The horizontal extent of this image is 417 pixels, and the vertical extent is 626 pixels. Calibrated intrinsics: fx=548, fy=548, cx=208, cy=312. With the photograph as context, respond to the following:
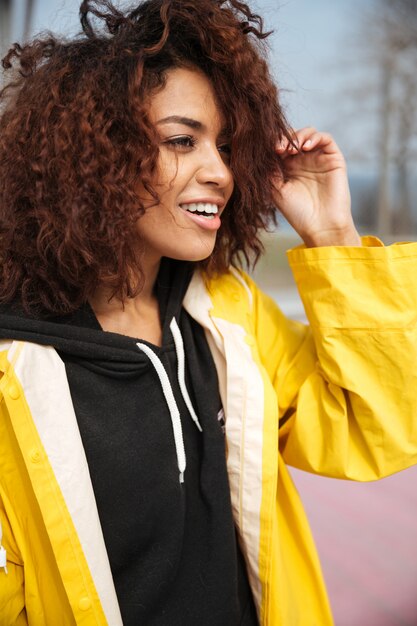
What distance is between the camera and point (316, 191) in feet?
3.41

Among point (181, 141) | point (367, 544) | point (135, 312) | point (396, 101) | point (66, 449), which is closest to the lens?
point (66, 449)

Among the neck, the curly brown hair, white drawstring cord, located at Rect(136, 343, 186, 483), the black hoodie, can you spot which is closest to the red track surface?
the black hoodie

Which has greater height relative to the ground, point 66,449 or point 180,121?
point 180,121

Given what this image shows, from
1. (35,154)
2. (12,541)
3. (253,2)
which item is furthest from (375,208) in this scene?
(12,541)

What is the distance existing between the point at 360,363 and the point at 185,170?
43cm

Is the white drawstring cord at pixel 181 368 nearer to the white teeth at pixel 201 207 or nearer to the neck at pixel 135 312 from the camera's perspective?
the neck at pixel 135 312

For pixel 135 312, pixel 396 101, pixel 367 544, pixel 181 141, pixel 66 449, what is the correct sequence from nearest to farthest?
pixel 66 449, pixel 181 141, pixel 135 312, pixel 367 544, pixel 396 101

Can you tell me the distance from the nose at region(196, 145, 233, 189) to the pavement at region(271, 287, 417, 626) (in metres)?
1.19

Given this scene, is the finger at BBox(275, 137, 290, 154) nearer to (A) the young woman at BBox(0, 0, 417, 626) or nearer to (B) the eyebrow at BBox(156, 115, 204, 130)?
(A) the young woman at BBox(0, 0, 417, 626)

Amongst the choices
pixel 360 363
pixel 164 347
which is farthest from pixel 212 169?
pixel 360 363

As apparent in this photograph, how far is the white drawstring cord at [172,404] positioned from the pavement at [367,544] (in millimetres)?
866

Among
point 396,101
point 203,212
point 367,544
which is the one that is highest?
point 396,101

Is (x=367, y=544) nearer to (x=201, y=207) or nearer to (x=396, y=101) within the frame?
(x=201, y=207)

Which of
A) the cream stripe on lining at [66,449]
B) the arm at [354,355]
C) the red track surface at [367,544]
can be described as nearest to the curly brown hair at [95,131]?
the cream stripe on lining at [66,449]
